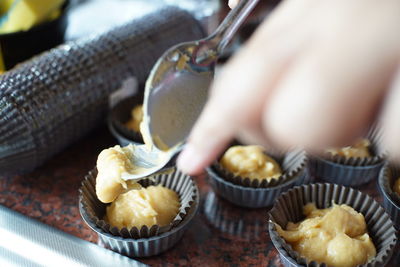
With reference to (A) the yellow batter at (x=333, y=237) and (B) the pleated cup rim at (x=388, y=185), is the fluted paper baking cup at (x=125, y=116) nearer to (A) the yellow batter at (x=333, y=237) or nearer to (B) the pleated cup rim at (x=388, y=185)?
(A) the yellow batter at (x=333, y=237)

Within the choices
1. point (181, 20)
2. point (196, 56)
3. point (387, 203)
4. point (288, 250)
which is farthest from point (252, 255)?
point (181, 20)

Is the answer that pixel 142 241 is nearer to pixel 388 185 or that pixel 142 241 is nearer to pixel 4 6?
pixel 388 185

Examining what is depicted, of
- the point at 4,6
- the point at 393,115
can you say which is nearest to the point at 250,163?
the point at 393,115

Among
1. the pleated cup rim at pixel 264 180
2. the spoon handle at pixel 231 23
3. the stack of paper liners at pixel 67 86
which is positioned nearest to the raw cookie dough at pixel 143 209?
the pleated cup rim at pixel 264 180

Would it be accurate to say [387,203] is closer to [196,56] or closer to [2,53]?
[196,56]

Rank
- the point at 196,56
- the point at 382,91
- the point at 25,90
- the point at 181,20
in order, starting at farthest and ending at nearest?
the point at 181,20 → the point at 25,90 → the point at 196,56 → the point at 382,91

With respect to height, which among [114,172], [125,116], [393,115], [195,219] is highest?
[393,115]
